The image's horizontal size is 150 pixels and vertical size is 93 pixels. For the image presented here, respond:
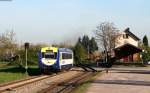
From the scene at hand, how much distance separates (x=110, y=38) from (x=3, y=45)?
85.1ft

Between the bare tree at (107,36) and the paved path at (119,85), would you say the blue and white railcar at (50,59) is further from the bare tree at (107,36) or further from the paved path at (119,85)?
the bare tree at (107,36)

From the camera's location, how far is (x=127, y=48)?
77.0 meters

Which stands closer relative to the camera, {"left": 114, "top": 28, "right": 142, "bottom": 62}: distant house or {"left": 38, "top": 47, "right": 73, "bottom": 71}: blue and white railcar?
{"left": 38, "top": 47, "right": 73, "bottom": 71}: blue and white railcar

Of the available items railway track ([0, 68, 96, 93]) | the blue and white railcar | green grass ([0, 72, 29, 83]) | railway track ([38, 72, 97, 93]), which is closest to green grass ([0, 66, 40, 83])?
green grass ([0, 72, 29, 83])

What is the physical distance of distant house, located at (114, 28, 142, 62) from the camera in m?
76.4

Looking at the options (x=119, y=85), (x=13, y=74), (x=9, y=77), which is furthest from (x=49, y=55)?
(x=119, y=85)

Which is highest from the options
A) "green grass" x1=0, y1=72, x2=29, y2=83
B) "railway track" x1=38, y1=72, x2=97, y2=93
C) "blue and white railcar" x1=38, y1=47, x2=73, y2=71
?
"blue and white railcar" x1=38, y1=47, x2=73, y2=71

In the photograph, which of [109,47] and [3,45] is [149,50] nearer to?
[109,47]

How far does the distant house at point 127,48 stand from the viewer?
76.4 m

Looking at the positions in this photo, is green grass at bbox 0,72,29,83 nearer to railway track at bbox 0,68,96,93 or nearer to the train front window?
railway track at bbox 0,68,96,93

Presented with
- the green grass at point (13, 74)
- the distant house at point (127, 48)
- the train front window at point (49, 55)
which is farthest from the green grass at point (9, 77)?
the distant house at point (127, 48)

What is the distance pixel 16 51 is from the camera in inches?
3282

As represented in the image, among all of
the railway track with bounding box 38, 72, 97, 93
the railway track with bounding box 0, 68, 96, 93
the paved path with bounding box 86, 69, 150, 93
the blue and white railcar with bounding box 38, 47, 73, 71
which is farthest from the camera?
the blue and white railcar with bounding box 38, 47, 73, 71

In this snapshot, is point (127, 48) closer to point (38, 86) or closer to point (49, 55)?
point (49, 55)
